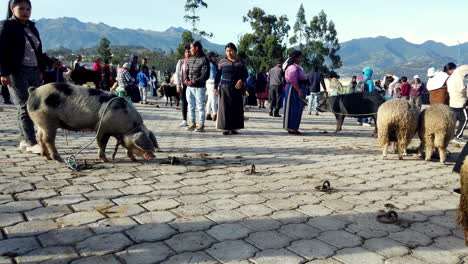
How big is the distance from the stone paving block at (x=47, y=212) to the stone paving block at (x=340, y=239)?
91.4 inches

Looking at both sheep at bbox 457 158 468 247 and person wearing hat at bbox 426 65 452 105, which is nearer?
sheep at bbox 457 158 468 247

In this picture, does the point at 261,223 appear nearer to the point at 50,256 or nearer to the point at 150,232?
the point at 150,232

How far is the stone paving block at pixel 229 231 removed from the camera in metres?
2.82

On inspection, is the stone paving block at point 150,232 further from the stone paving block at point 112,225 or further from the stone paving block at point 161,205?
the stone paving block at point 161,205

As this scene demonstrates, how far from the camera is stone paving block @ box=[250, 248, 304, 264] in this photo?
8.04 feet

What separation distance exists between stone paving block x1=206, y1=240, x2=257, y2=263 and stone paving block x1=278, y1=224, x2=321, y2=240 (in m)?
0.44

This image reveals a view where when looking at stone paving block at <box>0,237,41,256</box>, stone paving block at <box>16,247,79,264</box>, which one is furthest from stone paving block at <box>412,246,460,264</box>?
stone paving block at <box>0,237,41,256</box>

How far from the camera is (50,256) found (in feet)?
7.82

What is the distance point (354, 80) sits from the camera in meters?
15.8

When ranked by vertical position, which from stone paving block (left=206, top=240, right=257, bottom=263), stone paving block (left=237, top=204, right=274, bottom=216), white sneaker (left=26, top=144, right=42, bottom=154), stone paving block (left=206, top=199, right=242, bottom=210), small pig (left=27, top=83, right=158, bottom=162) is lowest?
stone paving block (left=206, top=240, right=257, bottom=263)

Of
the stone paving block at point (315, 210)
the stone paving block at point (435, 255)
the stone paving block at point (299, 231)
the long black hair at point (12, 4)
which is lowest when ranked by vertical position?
the stone paving block at point (435, 255)

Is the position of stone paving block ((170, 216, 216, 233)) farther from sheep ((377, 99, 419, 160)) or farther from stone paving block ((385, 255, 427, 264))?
sheep ((377, 99, 419, 160))

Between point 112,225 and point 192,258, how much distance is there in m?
0.89

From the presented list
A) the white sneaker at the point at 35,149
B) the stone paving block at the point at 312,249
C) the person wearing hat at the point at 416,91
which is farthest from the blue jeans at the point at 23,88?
the person wearing hat at the point at 416,91
